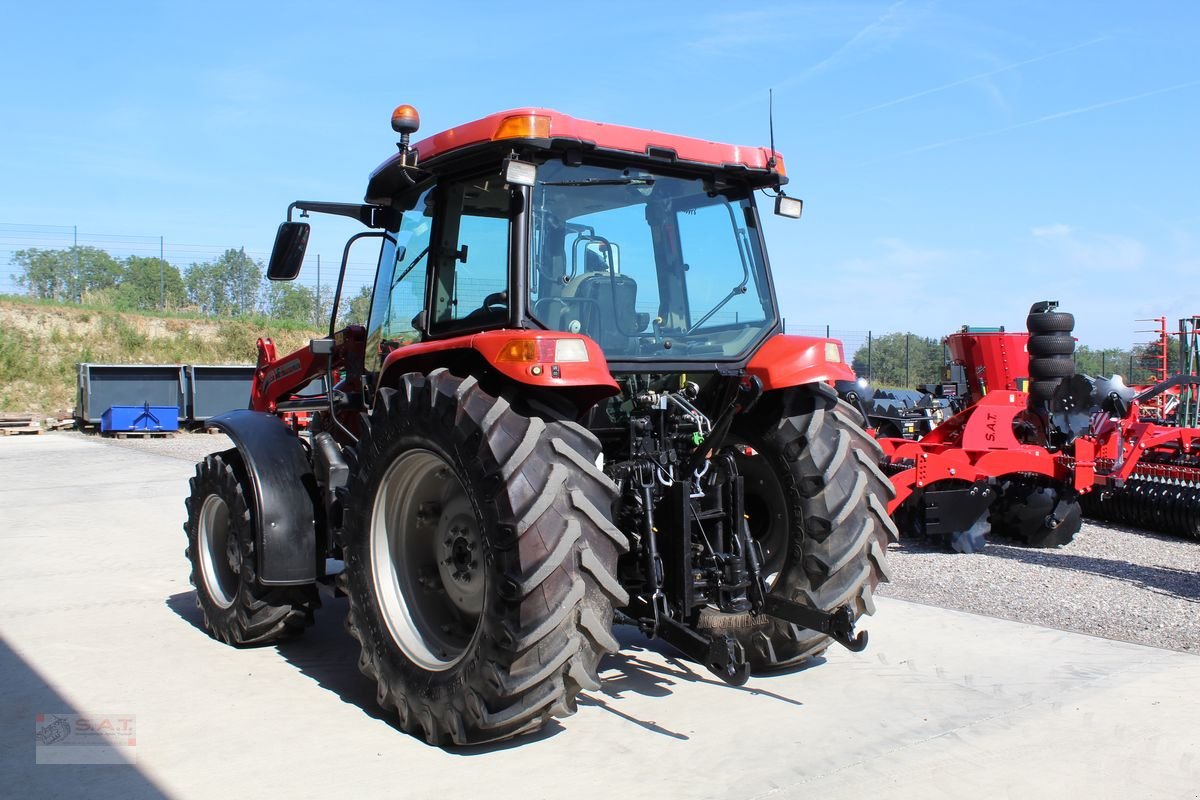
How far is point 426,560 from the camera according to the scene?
4465 millimetres

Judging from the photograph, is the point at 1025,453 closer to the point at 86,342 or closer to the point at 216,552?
the point at 216,552

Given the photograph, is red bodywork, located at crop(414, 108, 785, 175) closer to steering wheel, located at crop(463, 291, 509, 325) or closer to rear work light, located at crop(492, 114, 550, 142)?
rear work light, located at crop(492, 114, 550, 142)

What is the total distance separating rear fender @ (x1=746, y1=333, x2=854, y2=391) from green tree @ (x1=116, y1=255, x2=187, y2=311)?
3198 centimetres

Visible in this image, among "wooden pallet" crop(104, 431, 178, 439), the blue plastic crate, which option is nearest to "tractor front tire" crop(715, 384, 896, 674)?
the blue plastic crate

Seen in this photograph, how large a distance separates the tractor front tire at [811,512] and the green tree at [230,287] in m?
31.6

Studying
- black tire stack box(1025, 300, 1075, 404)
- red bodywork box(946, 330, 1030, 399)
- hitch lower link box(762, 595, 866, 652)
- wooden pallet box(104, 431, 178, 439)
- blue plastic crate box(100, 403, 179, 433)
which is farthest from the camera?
wooden pallet box(104, 431, 178, 439)

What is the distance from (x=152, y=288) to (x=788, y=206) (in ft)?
112

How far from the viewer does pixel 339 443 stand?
217 inches

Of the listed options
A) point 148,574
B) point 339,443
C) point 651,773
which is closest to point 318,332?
point 148,574

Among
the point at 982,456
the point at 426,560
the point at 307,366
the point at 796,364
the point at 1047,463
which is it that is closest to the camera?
the point at 796,364

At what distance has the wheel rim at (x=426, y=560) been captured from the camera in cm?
420

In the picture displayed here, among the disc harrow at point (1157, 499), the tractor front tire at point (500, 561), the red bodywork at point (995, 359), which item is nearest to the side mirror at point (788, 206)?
the tractor front tire at point (500, 561)

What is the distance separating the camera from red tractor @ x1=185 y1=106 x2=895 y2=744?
369cm

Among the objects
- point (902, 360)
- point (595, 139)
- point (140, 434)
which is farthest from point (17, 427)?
point (902, 360)
